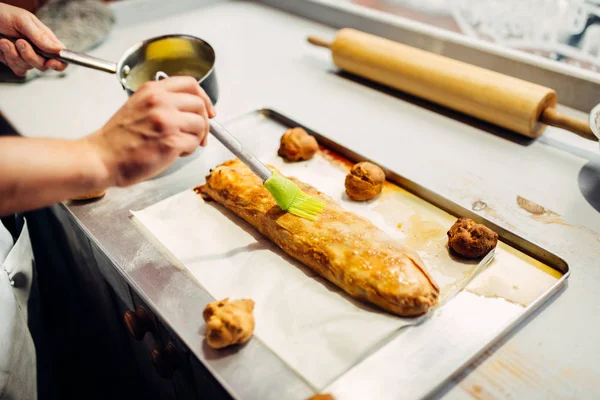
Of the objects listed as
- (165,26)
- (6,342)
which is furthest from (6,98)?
(6,342)

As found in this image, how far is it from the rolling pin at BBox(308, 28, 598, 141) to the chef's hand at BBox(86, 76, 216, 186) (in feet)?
3.46

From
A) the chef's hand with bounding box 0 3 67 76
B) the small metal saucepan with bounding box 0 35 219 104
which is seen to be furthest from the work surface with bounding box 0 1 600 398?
the chef's hand with bounding box 0 3 67 76

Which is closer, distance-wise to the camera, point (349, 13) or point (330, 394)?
point (330, 394)

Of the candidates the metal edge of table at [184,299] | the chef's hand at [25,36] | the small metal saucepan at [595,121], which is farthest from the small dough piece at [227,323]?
the small metal saucepan at [595,121]

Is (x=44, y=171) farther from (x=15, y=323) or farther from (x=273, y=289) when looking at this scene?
(x=15, y=323)

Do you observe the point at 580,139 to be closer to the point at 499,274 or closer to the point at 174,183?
the point at 499,274

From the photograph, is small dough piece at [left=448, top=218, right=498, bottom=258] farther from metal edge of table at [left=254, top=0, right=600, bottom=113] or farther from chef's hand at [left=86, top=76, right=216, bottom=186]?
metal edge of table at [left=254, top=0, right=600, bottom=113]

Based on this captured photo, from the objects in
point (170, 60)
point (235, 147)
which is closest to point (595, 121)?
point (235, 147)

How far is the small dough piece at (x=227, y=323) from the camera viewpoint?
898 millimetres

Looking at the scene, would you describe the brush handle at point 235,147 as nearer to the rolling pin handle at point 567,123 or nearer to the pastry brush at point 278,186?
the pastry brush at point 278,186

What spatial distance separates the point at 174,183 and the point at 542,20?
153 centimetres

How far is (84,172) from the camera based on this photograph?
33.5 inches

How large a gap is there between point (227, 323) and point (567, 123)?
1189 millimetres

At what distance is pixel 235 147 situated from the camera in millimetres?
1122
